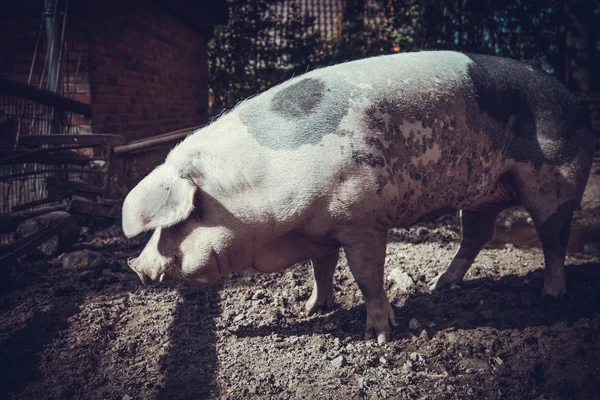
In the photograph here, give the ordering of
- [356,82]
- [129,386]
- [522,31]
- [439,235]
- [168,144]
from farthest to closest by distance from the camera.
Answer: [522,31] → [439,235] → [168,144] → [356,82] → [129,386]

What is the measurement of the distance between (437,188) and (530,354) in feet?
3.50

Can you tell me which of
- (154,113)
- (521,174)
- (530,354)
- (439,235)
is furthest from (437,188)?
(154,113)

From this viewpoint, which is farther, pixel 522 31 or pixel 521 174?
Result: pixel 522 31

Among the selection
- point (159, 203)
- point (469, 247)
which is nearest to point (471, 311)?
point (469, 247)

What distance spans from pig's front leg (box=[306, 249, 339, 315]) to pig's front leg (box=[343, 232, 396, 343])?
0.47m

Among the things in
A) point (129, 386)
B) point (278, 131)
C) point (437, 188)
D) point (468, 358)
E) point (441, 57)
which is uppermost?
point (441, 57)

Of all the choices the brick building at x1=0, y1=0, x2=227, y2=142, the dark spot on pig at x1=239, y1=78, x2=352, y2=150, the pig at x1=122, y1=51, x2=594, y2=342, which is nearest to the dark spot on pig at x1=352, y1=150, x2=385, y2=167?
the pig at x1=122, y1=51, x2=594, y2=342

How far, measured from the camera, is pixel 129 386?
2.54 m

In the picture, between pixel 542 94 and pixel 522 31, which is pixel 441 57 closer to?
pixel 542 94

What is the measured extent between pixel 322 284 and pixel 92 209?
2348 mm

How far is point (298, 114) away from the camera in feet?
8.74

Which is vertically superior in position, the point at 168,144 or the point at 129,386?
the point at 168,144

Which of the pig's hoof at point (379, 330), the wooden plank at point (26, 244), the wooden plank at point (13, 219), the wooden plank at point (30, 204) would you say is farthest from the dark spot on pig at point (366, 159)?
the wooden plank at point (13, 219)

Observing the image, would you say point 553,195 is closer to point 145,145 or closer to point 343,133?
point 343,133
